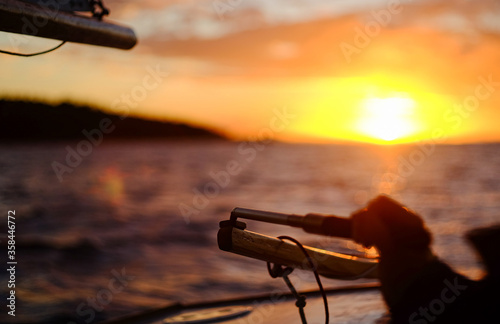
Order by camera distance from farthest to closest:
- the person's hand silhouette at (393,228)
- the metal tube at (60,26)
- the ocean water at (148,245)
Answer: the ocean water at (148,245) < the metal tube at (60,26) < the person's hand silhouette at (393,228)

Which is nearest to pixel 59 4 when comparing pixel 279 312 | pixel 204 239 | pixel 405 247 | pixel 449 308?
pixel 405 247

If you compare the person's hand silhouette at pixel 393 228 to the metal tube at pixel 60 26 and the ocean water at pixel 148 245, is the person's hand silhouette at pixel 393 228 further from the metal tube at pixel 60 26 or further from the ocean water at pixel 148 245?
the metal tube at pixel 60 26

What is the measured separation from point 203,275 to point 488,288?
16644mm

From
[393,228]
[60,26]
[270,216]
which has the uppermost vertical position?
[60,26]

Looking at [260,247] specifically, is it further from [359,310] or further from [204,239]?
[204,239]

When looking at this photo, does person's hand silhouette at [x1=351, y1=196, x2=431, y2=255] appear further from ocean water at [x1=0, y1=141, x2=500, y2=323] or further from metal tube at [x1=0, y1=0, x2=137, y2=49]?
metal tube at [x1=0, y1=0, x2=137, y2=49]

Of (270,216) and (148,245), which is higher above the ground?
(148,245)

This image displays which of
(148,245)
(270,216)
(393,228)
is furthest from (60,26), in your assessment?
(148,245)

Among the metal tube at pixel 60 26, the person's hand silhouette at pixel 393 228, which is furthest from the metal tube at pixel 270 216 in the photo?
the metal tube at pixel 60 26

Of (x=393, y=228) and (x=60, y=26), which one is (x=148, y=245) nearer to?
(x=60, y=26)

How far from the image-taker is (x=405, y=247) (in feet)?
6.66

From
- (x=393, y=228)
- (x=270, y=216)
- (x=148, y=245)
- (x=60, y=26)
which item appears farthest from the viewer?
(x=148, y=245)

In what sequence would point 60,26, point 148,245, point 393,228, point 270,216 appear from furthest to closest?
point 148,245 < point 60,26 < point 270,216 < point 393,228

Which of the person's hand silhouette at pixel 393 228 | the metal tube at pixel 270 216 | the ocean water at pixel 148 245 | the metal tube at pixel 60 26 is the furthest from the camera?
the ocean water at pixel 148 245
